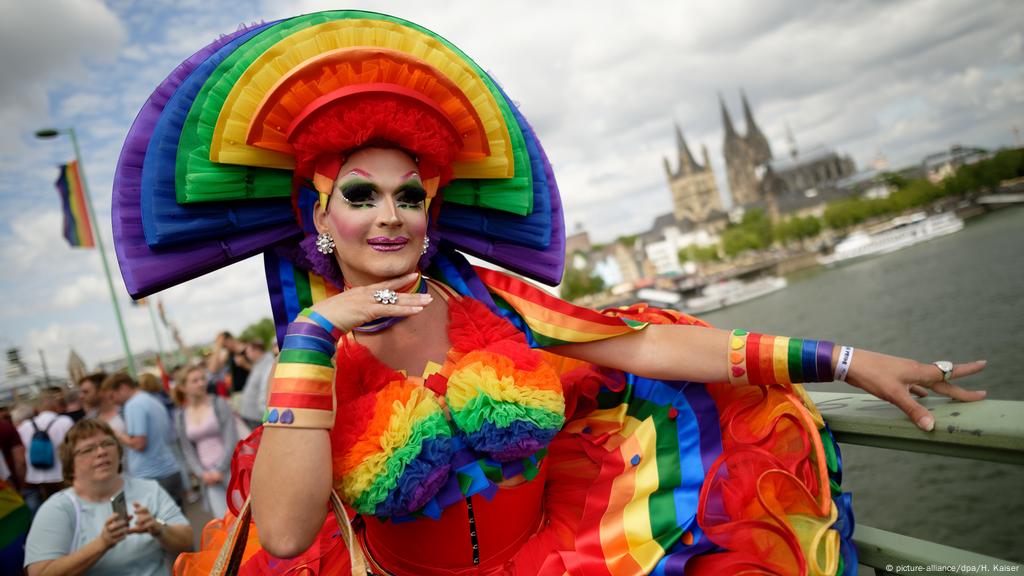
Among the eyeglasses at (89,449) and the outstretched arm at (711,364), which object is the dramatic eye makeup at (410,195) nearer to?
the outstretched arm at (711,364)

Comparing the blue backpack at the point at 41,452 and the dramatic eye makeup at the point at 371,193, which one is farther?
the blue backpack at the point at 41,452

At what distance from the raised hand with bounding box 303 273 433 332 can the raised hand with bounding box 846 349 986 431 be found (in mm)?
1035

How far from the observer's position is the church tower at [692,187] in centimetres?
9981

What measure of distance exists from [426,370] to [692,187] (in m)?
105

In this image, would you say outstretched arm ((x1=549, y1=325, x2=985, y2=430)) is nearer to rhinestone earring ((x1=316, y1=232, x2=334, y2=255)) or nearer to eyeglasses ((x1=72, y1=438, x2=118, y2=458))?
rhinestone earring ((x1=316, y1=232, x2=334, y2=255))

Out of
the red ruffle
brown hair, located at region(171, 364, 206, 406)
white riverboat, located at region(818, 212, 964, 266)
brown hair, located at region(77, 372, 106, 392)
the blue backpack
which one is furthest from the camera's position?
white riverboat, located at region(818, 212, 964, 266)

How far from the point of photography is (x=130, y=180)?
5.43 ft

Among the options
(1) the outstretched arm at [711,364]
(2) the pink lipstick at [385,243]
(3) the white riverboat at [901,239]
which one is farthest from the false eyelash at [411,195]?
(3) the white riverboat at [901,239]

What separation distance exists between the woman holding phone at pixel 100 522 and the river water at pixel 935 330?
16.4 feet

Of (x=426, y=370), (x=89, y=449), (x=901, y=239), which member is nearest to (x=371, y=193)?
(x=426, y=370)

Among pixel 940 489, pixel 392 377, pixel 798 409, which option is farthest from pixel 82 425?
pixel 940 489

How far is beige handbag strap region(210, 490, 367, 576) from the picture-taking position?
4.45ft

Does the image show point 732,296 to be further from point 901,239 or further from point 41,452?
point 41,452

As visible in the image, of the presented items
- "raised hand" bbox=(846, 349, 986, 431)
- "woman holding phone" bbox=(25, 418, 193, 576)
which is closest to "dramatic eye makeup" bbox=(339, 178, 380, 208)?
"raised hand" bbox=(846, 349, 986, 431)
